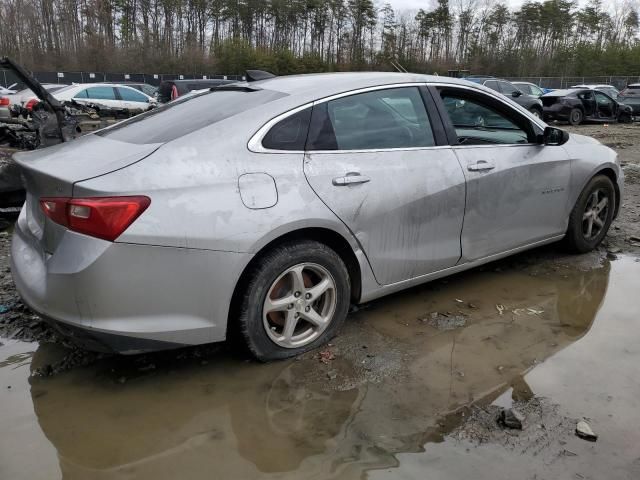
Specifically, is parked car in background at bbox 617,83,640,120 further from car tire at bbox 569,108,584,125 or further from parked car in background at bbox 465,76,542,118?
parked car in background at bbox 465,76,542,118

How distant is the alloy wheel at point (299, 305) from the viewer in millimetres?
3074

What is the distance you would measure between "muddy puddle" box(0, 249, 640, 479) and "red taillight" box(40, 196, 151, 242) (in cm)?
91

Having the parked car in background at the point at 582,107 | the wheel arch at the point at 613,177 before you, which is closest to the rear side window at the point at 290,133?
the wheel arch at the point at 613,177

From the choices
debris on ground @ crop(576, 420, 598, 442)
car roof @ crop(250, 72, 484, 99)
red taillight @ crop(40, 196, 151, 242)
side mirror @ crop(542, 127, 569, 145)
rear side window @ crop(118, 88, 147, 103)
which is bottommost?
debris on ground @ crop(576, 420, 598, 442)

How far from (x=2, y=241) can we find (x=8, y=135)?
5.36m

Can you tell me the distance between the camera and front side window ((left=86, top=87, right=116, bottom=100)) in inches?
730

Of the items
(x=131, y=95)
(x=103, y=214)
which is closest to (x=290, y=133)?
(x=103, y=214)

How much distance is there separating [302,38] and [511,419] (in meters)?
64.6

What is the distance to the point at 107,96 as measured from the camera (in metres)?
19.1

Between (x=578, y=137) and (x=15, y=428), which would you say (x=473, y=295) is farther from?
(x=15, y=428)

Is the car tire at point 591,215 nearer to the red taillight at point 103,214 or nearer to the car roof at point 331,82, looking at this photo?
the car roof at point 331,82

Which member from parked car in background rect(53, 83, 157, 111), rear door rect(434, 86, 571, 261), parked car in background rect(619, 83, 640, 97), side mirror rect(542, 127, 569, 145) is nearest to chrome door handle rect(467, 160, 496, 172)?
rear door rect(434, 86, 571, 261)

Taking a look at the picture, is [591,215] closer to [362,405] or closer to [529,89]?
[362,405]

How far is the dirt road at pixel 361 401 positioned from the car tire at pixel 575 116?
57.0 ft
